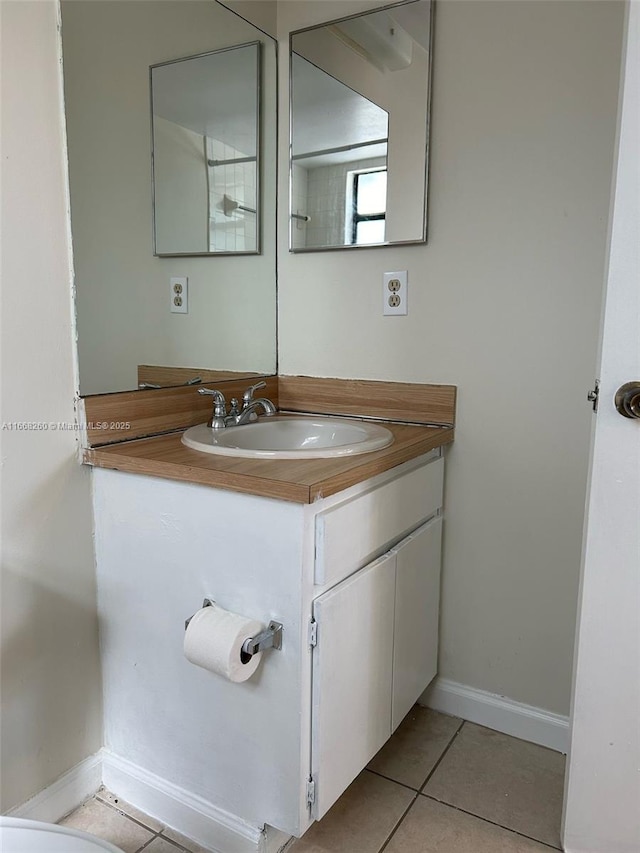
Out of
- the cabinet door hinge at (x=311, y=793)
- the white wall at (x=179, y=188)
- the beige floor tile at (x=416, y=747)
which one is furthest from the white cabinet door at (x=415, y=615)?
the white wall at (x=179, y=188)

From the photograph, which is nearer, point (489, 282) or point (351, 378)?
point (489, 282)

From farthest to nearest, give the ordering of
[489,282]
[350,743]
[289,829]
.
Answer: [489,282] < [350,743] < [289,829]

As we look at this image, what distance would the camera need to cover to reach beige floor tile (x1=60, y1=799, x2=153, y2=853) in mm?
1306

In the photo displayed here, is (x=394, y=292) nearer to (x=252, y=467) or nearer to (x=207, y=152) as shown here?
(x=207, y=152)

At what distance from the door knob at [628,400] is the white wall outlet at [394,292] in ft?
2.28

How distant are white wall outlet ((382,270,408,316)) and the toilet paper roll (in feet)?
3.09

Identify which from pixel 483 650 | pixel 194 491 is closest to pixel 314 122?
pixel 194 491

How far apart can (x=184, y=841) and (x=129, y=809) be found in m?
0.16

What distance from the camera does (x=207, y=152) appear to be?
1691 mm

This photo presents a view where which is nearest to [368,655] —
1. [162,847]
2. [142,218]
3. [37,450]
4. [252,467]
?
[252,467]

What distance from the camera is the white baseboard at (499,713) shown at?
1618 millimetres

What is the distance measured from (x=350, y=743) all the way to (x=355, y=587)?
0.34m

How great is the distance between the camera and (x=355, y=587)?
123cm

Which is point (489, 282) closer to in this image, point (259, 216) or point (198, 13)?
point (259, 216)
